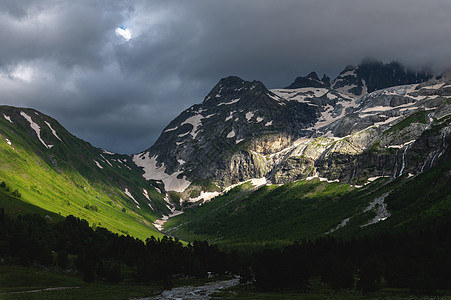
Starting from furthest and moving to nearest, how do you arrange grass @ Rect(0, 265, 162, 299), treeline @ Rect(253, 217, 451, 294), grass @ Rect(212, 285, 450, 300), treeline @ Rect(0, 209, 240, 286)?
1. treeline @ Rect(0, 209, 240, 286)
2. treeline @ Rect(253, 217, 451, 294)
3. grass @ Rect(0, 265, 162, 299)
4. grass @ Rect(212, 285, 450, 300)

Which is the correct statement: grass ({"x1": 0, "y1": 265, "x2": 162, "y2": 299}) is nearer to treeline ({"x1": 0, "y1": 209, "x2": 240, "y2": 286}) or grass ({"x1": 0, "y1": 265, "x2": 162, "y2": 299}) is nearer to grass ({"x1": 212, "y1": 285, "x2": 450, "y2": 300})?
treeline ({"x1": 0, "y1": 209, "x2": 240, "y2": 286})

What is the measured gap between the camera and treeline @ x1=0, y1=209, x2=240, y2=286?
12281 centimetres

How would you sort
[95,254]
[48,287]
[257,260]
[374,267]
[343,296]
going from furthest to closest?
[95,254] → [257,260] → [48,287] → [374,267] → [343,296]

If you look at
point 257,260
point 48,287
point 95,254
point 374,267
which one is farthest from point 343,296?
point 95,254

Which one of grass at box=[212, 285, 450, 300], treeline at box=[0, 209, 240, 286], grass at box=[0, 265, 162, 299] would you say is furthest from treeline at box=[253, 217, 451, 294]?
grass at box=[0, 265, 162, 299]

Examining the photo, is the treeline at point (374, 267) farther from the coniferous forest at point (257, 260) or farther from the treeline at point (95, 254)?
the treeline at point (95, 254)

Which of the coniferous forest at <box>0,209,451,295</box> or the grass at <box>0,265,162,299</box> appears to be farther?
the coniferous forest at <box>0,209,451,295</box>

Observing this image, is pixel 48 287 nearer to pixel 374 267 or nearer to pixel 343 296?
pixel 343 296

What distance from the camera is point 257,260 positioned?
127 meters

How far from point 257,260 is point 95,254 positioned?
69.4 metres

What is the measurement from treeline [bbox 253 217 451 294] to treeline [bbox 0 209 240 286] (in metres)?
38.8

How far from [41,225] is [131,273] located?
67.9 metres

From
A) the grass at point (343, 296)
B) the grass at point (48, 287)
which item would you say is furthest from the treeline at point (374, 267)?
the grass at point (48, 287)

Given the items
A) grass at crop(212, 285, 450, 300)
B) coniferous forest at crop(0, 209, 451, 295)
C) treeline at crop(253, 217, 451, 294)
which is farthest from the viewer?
coniferous forest at crop(0, 209, 451, 295)
